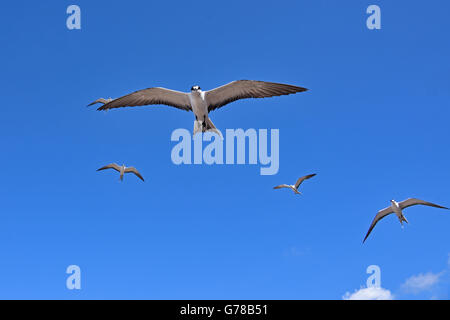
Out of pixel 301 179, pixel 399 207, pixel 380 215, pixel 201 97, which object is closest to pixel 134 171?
pixel 201 97

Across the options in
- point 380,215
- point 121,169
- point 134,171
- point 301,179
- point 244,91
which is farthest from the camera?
point 134,171

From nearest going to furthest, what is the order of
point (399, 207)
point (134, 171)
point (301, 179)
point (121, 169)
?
1. point (399, 207)
2. point (301, 179)
3. point (121, 169)
4. point (134, 171)

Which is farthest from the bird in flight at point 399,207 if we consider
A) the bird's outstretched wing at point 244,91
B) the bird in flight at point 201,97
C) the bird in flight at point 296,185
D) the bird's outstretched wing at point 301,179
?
the bird in flight at point 201,97

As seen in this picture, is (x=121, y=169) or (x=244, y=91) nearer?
(x=244, y=91)

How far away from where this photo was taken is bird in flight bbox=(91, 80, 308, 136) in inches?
666

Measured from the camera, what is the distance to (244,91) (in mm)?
17406

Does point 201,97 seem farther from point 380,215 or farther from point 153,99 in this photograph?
point 380,215

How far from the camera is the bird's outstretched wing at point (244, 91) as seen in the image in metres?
16.5

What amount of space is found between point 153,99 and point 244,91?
3.94 meters

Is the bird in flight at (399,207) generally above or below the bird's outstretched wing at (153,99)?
below

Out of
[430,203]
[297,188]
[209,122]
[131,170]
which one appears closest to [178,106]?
[209,122]

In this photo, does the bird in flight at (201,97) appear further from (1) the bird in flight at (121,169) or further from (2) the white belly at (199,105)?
(1) the bird in flight at (121,169)

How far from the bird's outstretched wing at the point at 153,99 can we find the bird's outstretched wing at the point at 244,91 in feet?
3.70
